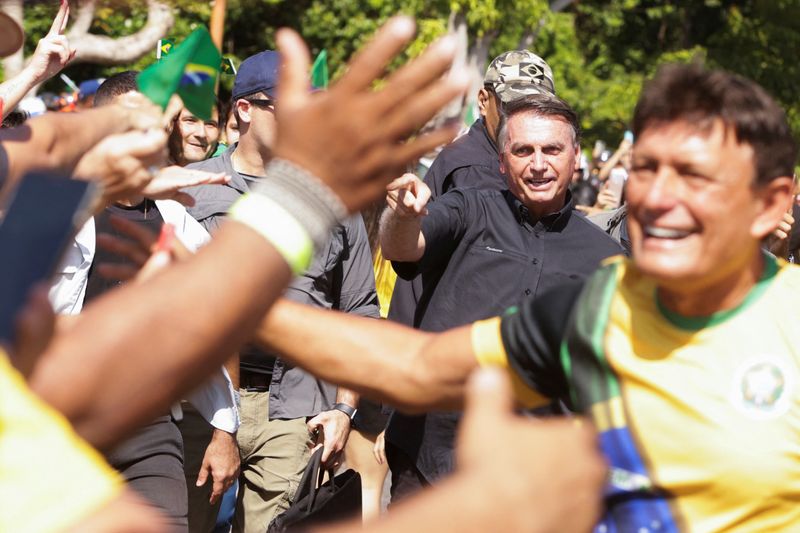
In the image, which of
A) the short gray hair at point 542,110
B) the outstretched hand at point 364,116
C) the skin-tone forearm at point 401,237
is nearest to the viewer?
the outstretched hand at point 364,116

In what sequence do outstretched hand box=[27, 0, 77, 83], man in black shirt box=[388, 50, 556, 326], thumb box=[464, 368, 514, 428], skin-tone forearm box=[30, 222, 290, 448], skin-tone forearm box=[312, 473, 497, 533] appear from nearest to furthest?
1. skin-tone forearm box=[312, 473, 497, 533]
2. thumb box=[464, 368, 514, 428]
3. skin-tone forearm box=[30, 222, 290, 448]
4. outstretched hand box=[27, 0, 77, 83]
5. man in black shirt box=[388, 50, 556, 326]

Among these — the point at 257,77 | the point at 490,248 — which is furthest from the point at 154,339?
the point at 257,77

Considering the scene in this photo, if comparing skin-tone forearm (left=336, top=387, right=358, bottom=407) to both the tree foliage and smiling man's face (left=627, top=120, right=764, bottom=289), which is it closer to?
smiling man's face (left=627, top=120, right=764, bottom=289)

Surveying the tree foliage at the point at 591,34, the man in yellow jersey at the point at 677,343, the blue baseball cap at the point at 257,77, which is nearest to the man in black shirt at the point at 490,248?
the blue baseball cap at the point at 257,77

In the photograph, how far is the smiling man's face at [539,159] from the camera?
4.68 m

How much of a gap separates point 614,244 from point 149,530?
3.34 m

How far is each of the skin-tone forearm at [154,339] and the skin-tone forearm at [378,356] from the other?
0.87 m

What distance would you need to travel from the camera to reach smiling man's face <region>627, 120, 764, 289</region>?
2455mm

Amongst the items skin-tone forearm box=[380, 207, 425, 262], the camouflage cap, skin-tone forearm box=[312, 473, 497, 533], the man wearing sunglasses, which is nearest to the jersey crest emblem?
skin-tone forearm box=[312, 473, 497, 533]

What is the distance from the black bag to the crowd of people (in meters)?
0.50

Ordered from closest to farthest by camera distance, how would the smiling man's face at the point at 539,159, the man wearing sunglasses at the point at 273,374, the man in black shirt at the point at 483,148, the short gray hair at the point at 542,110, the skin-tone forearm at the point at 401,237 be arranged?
the skin-tone forearm at the point at 401,237, the smiling man's face at the point at 539,159, the short gray hair at the point at 542,110, the man in black shirt at the point at 483,148, the man wearing sunglasses at the point at 273,374

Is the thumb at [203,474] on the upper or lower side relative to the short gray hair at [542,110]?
lower

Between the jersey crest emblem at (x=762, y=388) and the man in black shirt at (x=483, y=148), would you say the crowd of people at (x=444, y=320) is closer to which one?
the jersey crest emblem at (x=762, y=388)

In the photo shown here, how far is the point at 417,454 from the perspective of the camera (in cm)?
452
